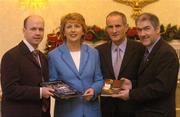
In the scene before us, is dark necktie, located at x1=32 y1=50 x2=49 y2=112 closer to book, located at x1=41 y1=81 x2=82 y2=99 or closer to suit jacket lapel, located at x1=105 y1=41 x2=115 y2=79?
book, located at x1=41 y1=81 x2=82 y2=99

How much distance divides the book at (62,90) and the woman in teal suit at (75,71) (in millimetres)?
84

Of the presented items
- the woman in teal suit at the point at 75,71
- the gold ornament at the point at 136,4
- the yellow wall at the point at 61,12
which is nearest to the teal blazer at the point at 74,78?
the woman in teal suit at the point at 75,71

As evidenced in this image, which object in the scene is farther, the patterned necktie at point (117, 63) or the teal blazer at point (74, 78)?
the patterned necktie at point (117, 63)

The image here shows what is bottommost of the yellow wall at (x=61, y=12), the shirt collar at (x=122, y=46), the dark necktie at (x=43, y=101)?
the dark necktie at (x=43, y=101)

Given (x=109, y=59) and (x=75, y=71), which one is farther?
(x=109, y=59)

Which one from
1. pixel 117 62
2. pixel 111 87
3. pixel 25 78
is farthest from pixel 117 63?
pixel 25 78

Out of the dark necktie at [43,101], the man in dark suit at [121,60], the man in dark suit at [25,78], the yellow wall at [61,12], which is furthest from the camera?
the yellow wall at [61,12]

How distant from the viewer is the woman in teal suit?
10.2 ft

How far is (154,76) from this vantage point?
9.66ft

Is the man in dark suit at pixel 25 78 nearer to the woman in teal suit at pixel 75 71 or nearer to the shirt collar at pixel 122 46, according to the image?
the woman in teal suit at pixel 75 71

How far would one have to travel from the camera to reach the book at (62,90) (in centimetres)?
289

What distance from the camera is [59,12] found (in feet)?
19.9

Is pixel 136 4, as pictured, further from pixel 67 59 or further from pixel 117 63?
pixel 67 59

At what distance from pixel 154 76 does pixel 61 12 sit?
3.37 m
